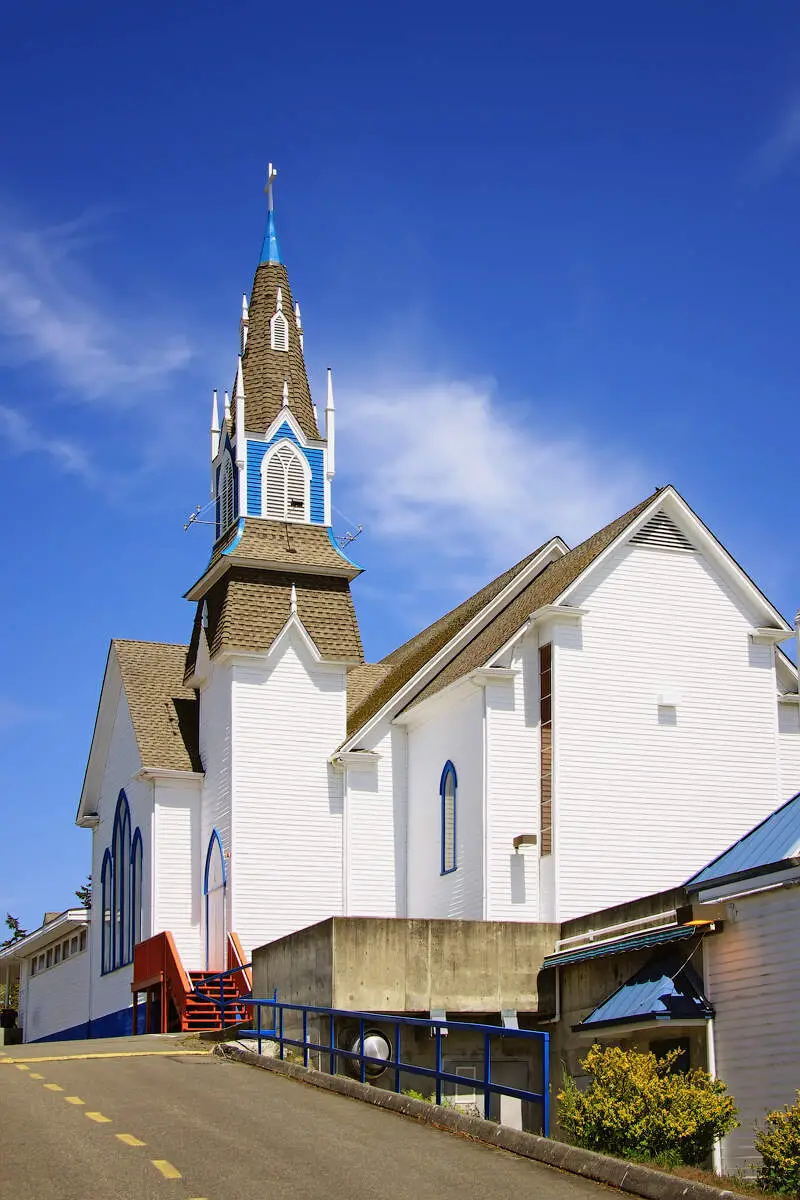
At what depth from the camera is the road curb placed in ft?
42.2

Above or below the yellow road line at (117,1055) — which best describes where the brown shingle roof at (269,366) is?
above

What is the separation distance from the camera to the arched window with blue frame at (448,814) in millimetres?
32719

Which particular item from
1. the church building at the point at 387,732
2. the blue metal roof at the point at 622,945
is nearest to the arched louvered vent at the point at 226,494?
the church building at the point at 387,732

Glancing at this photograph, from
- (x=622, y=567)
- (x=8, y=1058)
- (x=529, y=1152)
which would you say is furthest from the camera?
(x=622, y=567)

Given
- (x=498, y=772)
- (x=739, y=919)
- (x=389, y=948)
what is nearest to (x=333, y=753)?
(x=498, y=772)

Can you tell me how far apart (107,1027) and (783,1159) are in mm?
28458

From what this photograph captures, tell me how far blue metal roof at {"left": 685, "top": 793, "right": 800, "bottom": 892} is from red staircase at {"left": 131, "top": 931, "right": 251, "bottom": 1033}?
1022 cm

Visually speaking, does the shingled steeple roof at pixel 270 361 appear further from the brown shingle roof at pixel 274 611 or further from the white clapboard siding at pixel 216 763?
the white clapboard siding at pixel 216 763

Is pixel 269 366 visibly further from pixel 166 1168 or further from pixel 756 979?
pixel 166 1168

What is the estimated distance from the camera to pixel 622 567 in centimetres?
3164

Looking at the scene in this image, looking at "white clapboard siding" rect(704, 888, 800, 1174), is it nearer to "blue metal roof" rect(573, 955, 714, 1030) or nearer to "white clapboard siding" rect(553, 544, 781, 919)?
"blue metal roof" rect(573, 955, 714, 1030)

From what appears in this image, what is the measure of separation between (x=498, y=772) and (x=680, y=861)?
3846mm

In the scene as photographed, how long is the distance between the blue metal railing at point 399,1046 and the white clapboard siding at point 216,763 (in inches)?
321

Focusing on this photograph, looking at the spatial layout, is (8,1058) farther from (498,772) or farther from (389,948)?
(498,772)
